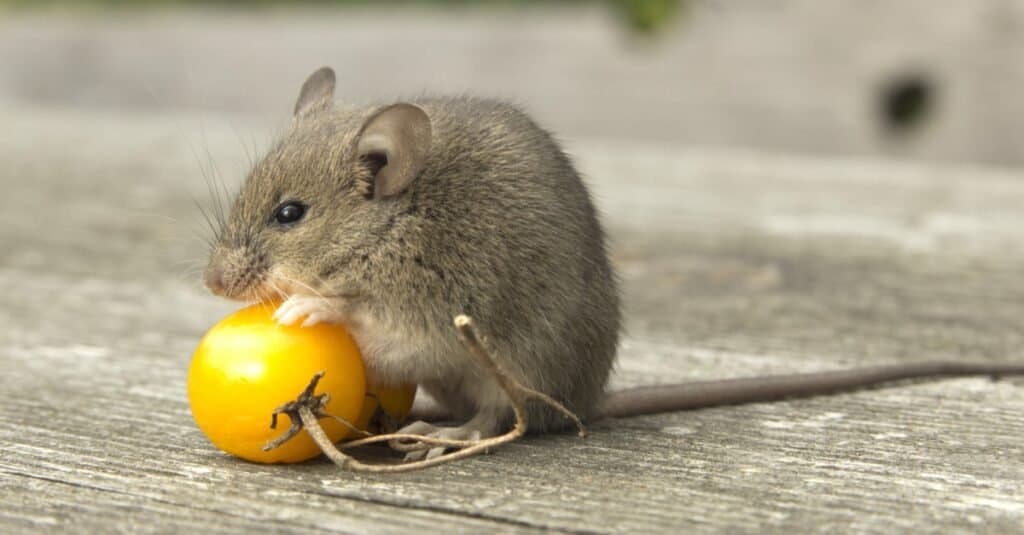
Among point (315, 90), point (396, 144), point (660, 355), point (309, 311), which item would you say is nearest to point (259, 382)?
point (309, 311)

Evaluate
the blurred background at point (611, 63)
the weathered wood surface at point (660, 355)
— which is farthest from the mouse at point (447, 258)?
the blurred background at point (611, 63)

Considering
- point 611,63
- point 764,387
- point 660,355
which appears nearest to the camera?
point 764,387

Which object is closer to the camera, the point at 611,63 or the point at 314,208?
the point at 314,208

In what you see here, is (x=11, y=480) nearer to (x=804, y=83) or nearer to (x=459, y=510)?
(x=459, y=510)

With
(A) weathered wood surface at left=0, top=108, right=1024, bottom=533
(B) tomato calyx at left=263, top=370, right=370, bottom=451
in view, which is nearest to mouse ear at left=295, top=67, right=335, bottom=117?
(A) weathered wood surface at left=0, top=108, right=1024, bottom=533

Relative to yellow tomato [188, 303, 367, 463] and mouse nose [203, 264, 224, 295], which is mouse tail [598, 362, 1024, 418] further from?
mouse nose [203, 264, 224, 295]

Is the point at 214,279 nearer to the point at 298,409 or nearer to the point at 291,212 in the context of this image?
the point at 291,212
